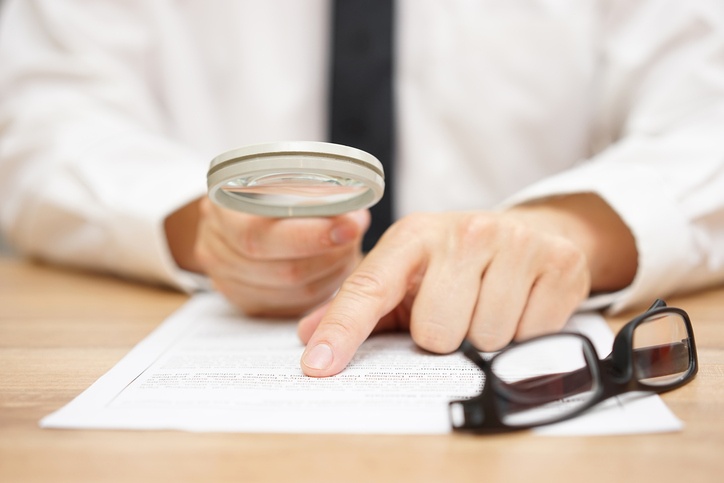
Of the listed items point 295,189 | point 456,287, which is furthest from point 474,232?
point 295,189

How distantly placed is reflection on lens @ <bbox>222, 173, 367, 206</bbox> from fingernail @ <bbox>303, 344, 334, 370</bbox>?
0.16m

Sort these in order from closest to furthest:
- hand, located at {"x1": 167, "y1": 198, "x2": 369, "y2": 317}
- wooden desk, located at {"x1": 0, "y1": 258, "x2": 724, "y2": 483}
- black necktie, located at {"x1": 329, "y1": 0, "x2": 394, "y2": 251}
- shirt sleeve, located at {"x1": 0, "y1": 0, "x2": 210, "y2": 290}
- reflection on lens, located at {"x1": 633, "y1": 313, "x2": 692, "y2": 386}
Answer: wooden desk, located at {"x1": 0, "y1": 258, "x2": 724, "y2": 483}
reflection on lens, located at {"x1": 633, "y1": 313, "x2": 692, "y2": 386}
hand, located at {"x1": 167, "y1": 198, "x2": 369, "y2": 317}
shirt sleeve, located at {"x1": 0, "y1": 0, "x2": 210, "y2": 290}
black necktie, located at {"x1": 329, "y1": 0, "x2": 394, "y2": 251}

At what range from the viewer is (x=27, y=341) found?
0.73 metres

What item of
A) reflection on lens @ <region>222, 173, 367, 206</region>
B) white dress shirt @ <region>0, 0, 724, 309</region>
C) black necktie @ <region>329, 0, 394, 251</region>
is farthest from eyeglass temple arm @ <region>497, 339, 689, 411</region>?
black necktie @ <region>329, 0, 394, 251</region>

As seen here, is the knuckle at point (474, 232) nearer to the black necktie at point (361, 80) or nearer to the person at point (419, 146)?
the person at point (419, 146)

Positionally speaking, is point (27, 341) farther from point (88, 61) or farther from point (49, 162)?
point (88, 61)

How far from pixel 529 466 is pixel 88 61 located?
3.74ft

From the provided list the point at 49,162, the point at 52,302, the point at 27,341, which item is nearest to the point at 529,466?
the point at 27,341

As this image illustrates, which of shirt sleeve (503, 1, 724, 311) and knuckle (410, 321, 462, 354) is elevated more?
shirt sleeve (503, 1, 724, 311)

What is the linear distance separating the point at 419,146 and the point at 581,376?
2.65ft

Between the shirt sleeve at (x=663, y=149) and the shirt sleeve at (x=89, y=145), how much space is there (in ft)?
1.87

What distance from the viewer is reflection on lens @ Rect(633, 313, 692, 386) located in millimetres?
518

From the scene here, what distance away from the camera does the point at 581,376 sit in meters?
0.48

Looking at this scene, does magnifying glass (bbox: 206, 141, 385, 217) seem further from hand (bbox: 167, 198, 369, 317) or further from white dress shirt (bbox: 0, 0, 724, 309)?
white dress shirt (bbox: 0, 0, 724, 309)
